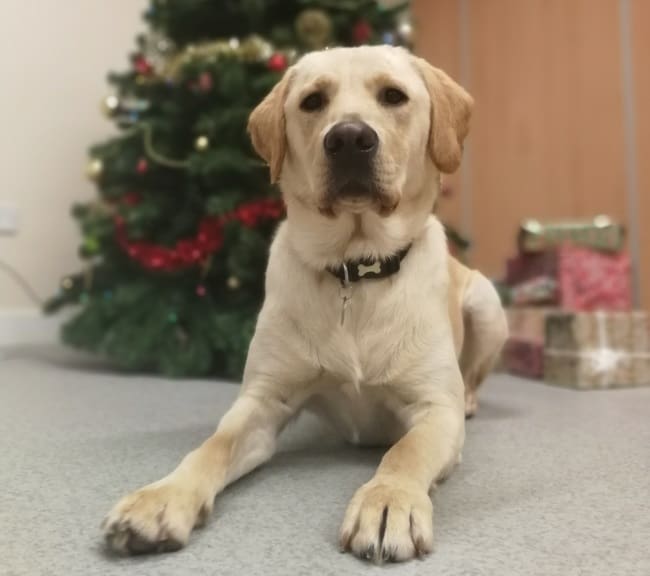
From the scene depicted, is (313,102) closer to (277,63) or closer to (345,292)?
(345,292)

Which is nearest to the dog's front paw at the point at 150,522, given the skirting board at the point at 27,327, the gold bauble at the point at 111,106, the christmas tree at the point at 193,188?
the christmas tree at the point at 193,188

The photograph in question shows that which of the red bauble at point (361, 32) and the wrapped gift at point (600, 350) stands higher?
the red bauble at point (361, 32)

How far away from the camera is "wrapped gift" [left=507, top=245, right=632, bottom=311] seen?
3.17 metres

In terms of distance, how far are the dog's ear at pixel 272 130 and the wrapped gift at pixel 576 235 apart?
2.21m

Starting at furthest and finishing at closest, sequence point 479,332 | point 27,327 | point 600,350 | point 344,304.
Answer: point 27,327
point 600,350
point 479,332
point 344,304

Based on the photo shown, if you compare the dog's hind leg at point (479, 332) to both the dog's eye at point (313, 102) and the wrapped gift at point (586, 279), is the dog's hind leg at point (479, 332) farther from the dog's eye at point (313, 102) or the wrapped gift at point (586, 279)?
the wrapped gift at point (586, 279)

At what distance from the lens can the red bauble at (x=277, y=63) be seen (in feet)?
8.43

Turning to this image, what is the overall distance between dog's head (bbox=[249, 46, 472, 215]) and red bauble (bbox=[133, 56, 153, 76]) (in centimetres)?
155

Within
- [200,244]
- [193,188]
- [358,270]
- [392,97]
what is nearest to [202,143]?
[193,188]

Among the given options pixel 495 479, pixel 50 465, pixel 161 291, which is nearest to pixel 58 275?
pixel 161 291

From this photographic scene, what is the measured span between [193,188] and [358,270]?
5.09 ft

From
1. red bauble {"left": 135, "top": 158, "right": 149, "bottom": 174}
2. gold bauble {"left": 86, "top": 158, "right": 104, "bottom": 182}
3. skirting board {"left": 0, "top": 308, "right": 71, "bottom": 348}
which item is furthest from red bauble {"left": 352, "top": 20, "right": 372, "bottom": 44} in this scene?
Result: skirting board {"left": 0, "top": 308, "right": 71, "bottom": 348}

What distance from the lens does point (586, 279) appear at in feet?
10.5

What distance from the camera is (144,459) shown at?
137 cm
